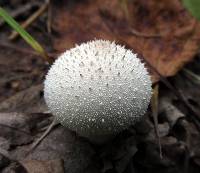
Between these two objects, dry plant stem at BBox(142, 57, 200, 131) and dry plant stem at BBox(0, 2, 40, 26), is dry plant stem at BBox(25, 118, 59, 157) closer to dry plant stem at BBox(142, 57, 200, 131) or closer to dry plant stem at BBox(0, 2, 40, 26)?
dry plant stem at BBox(142, 57, 200, 131)

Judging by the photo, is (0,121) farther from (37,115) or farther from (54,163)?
(54,163)

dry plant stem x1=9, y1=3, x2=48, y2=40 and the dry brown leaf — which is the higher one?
dry plant stem x1=9, y1=3, x2=48, y2=40

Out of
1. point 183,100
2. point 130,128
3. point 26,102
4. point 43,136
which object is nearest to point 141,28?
point 183,100

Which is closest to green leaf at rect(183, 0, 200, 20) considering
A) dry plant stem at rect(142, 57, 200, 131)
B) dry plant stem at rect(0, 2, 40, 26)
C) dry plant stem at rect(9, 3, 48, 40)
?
dry plant stem at rect(142, 57, 200, 131)

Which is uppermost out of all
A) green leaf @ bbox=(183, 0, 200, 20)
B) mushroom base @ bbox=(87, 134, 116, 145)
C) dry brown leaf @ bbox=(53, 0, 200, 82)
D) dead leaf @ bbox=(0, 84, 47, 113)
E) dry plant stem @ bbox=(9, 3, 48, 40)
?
dry plant stem @ bbox=(9, 3, 48, 40)

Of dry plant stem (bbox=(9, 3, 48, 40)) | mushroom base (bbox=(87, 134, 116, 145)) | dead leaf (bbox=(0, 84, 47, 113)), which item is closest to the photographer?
mushroom base (bbox=(87, 134, 116, 145))

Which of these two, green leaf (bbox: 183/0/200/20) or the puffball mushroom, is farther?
green leaf (bbox: 183/0/200/20)

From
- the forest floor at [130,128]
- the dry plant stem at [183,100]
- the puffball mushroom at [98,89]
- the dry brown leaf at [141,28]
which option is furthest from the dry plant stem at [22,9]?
the puffball mushroom at [98,89]
